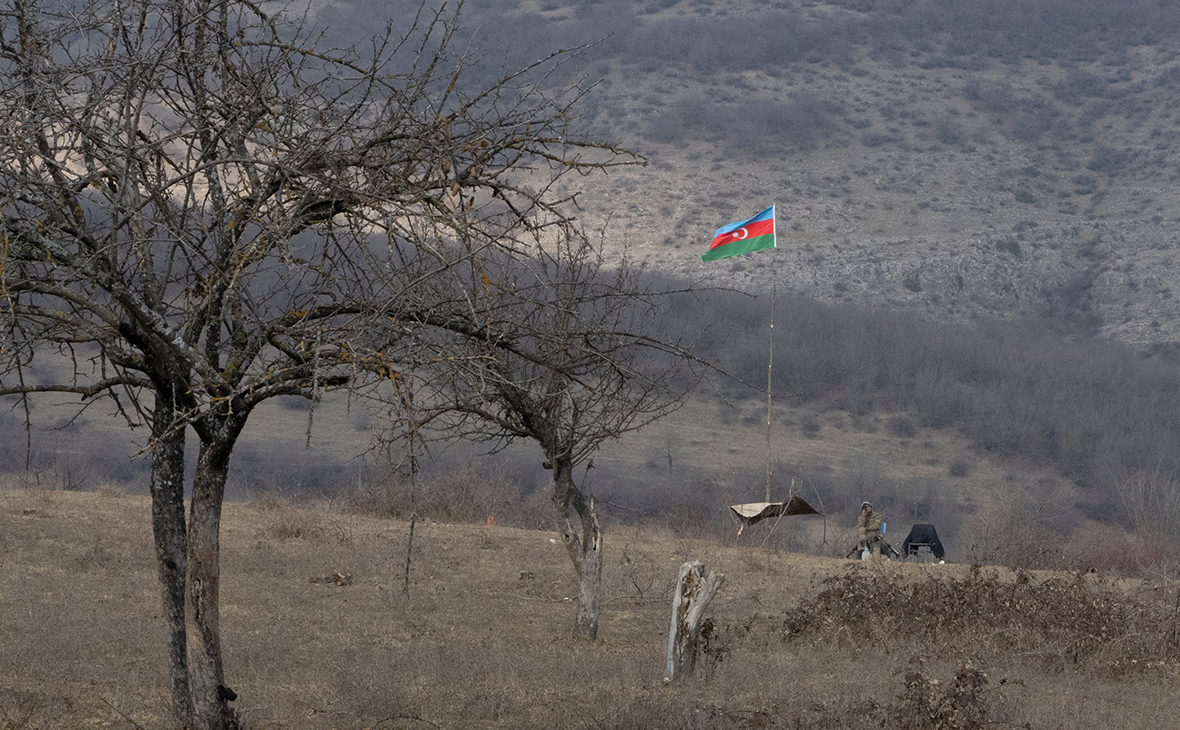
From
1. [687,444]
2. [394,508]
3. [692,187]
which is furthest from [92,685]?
[692,187]

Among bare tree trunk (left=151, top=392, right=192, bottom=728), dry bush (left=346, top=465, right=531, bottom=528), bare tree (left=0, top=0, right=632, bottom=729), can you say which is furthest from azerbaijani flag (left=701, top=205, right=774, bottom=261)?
bare tree trunk (left=151, top=392, right=192, bottom=728)

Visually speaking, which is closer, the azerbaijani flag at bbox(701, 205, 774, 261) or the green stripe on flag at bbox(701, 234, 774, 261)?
the green stripe on flag at bbox(701, 234, 774, 261)

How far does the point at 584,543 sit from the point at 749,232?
11.4 meters

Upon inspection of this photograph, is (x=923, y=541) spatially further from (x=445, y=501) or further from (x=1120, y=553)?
(x=445, y=501)

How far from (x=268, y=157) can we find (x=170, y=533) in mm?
2377

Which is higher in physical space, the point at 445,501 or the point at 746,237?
the point at 746,237

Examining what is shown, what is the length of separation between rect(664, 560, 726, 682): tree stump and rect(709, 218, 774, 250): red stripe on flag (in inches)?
527

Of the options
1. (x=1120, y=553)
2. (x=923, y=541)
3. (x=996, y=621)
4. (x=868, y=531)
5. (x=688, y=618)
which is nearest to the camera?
(x=688, y=618)

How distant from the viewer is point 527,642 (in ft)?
43.7

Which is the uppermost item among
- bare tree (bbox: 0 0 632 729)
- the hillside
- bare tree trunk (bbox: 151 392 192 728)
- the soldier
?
the hillside

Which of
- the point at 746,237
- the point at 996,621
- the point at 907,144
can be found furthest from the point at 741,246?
the point at 907,144

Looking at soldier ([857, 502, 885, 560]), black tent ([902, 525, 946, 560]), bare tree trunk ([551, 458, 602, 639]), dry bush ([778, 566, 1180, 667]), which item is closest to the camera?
dry bush ([778, 566, 1180, 667])

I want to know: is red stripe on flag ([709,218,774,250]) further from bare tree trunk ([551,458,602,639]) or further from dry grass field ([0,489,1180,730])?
bare tree trunk ([551,458,602,639])

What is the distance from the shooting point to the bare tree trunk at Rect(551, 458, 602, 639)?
13.2 m
